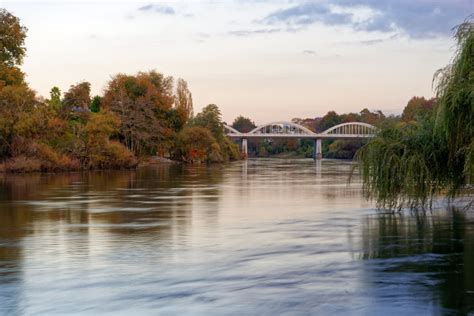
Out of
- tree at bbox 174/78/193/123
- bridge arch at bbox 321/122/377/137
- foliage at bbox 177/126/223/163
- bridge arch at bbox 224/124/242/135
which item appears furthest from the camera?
bridge arch at bbox 321/122/377/137

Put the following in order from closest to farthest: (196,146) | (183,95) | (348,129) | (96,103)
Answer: (96,103) → (196,146) → (183,95) → (348,129)

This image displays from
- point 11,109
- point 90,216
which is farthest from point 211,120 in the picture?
point 90,216

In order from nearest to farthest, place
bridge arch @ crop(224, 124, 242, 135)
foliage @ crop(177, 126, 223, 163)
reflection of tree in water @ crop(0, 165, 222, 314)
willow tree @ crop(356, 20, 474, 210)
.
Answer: reflection of tree in water @ crop(0, 165, 222, 314) < willow tree @ crop(356, 20, 474, 210) < foliage @ crop(177, 126, 223, 163) < bridge arch @ crop(224, 124, 242, 135)

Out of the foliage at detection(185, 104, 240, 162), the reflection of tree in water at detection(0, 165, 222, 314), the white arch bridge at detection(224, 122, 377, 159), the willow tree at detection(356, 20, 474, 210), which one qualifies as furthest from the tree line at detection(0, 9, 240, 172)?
the white arch bridge at detection(224, 122, 377, 159)

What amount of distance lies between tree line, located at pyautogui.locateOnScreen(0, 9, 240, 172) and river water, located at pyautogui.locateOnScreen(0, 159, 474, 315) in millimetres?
35497

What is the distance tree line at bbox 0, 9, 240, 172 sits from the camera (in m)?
63.5

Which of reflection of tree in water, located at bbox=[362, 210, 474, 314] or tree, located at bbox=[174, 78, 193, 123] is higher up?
tree, located at bbox=[174, 78, 193, 123]

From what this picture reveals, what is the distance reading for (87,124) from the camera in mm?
70000

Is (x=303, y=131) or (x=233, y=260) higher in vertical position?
(x=303, y=131)

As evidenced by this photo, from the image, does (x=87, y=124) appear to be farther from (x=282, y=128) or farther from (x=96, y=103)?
(x=282, y=128)

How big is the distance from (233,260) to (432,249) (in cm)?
515

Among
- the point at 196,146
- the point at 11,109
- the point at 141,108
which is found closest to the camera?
the point at 11,109

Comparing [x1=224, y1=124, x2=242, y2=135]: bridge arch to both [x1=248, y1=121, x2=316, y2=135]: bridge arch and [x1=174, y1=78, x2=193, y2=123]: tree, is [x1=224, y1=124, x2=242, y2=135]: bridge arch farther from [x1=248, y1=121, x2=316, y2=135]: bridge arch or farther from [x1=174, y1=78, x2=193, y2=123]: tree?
[x1=174, y1=78, x2=193, y2=123]: tree

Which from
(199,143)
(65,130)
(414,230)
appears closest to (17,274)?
(414,230)
